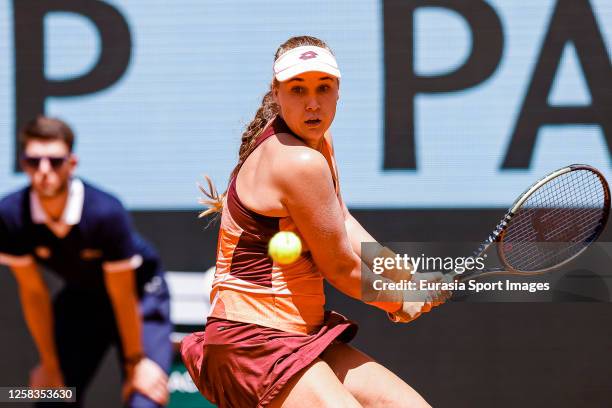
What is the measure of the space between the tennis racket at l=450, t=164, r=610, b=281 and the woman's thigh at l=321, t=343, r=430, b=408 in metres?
0.51

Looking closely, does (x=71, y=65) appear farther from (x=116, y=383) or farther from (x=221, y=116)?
(x=116, y=383)

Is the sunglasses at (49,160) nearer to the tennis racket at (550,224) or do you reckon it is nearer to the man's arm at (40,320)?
the man's arm at (40,320)

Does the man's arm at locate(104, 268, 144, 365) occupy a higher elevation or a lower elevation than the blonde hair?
lower

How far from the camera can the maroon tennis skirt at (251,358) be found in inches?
99.0

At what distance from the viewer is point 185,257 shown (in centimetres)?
444

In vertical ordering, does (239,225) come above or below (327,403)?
above

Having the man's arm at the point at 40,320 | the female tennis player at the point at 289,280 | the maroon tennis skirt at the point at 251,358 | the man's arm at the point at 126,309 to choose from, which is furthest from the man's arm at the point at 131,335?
the maroon tennis skirt at the point at 251,358

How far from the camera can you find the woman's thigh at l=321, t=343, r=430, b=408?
2646mm

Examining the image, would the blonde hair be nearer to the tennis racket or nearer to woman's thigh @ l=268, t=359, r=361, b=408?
woman's thigh @ l=268, t=359, r=361, b=408

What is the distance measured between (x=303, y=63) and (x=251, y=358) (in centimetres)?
84

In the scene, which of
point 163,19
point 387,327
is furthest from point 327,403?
point 163,19

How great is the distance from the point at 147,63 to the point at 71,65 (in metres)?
0.37

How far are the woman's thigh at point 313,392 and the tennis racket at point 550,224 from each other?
0.72 m

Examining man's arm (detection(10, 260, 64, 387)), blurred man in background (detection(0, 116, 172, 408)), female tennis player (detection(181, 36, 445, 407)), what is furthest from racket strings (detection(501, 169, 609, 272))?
man's arm (detection(10, 260, 64, 387))
